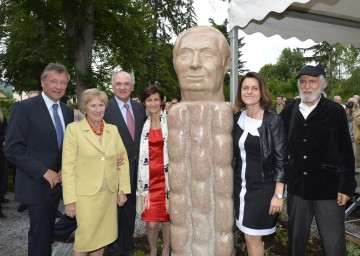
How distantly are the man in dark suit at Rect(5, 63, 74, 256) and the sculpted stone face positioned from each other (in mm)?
1098

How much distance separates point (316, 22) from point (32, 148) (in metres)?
4.05

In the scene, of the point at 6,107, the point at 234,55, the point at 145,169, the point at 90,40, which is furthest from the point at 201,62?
the point at 6,107

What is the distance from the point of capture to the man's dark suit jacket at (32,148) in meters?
2.87

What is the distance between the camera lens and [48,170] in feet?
9.55

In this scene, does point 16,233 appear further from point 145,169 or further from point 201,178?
point 201,178

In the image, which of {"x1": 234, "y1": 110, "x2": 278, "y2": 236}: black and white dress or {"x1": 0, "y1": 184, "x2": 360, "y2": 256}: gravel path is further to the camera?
{"x1": 0, "y1": 184, "x2": 360, "y2": 256}: gravel path

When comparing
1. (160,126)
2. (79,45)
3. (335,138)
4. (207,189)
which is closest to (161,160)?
(160,126)

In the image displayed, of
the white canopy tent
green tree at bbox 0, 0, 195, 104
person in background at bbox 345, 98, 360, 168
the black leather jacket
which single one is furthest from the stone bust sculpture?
green tree at bbox 0, 0, 195, 104

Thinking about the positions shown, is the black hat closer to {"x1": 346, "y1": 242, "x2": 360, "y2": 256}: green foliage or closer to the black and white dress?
the black and white dress

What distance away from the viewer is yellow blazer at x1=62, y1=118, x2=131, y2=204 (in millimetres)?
2911

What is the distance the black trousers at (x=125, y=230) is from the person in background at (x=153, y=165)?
0.75 feet

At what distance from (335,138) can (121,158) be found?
6.23 ft

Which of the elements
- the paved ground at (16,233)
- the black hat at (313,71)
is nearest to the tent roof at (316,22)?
the black hat at (313,71)

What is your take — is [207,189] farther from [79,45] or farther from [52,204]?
[79,45]
